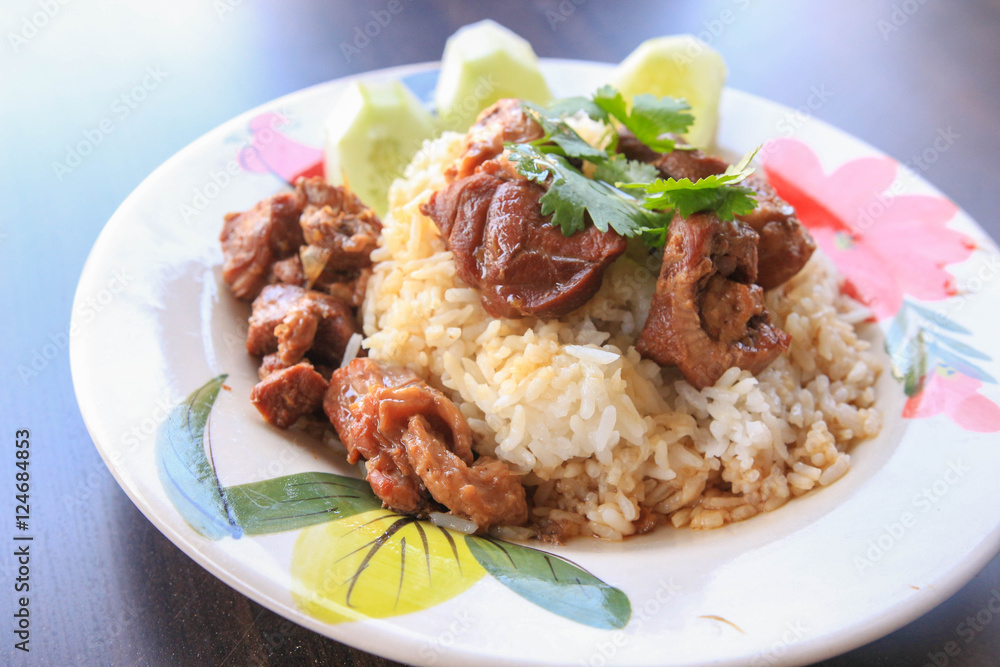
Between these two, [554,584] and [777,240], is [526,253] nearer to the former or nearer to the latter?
[777,240]

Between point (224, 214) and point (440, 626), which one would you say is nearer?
point (440, 626)

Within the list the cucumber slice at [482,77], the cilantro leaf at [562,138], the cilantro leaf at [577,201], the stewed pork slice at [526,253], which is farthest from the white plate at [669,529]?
the cilantro leaf at [562,138]

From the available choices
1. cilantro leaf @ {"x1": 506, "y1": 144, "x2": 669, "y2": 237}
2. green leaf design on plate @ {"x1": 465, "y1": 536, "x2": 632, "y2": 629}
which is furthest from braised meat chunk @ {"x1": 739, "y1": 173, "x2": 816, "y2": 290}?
green leaf design on plate @ {"x1": 465, "y1": 536, "x2": 632, "y2": 629}

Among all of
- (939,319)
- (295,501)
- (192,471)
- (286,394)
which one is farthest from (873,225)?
(192,471)

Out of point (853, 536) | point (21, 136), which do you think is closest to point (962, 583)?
point (853, 536)

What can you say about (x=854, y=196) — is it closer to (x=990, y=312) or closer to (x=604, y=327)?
(x=990, y=312)

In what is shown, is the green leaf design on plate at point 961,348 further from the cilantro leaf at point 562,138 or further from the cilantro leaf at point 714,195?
the cilantro leaf at point 562,138

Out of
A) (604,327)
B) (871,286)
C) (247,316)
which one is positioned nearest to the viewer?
(604,327)
